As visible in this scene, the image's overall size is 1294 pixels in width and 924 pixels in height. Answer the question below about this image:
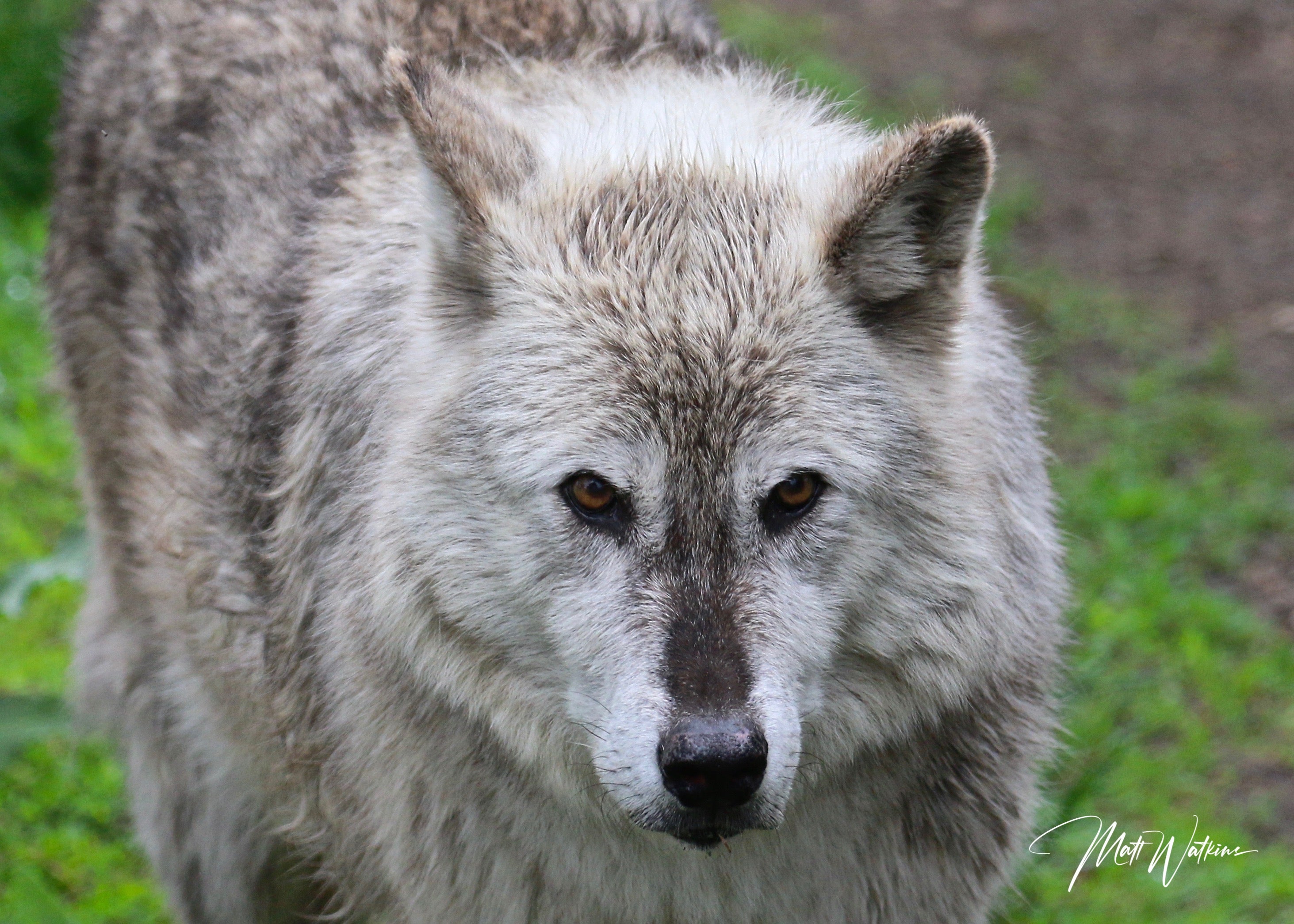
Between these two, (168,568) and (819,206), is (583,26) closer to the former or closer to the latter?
(819,206)

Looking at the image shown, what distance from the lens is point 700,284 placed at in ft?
9.80

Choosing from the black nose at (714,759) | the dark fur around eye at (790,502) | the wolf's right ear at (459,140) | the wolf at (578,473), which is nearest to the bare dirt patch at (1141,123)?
the wolf at (578,473)

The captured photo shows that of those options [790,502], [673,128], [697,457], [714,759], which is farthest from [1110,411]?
[714,759]

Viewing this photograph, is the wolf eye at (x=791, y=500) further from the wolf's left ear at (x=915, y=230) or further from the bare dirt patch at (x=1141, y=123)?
the bare dirt patch at (x=1141, y=123)

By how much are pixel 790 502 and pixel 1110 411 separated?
467 centimetres

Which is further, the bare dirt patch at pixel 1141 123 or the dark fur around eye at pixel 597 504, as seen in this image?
the bare dirt patch at pixel 1141 123

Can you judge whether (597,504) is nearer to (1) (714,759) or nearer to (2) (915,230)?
(1) (714,759)

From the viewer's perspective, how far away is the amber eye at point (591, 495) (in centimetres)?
290

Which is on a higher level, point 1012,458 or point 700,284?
point 700,284

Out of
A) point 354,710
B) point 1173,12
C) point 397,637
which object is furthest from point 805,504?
point 1173,12

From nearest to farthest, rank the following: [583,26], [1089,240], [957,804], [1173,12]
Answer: [957,804], [583,26], [1089,240], [1173,12]

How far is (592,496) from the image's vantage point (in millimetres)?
2904

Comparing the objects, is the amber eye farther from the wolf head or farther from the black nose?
the black nose

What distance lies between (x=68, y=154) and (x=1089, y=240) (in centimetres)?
561
